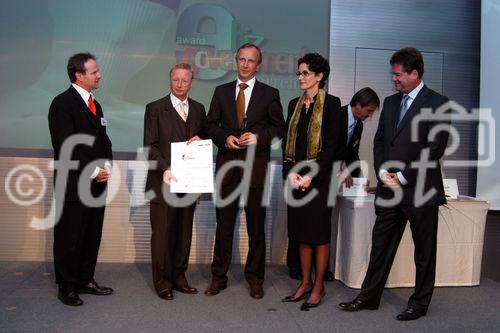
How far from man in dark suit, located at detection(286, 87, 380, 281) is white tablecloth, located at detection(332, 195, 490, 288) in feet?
0.82

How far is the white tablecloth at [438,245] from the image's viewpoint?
4.12 m

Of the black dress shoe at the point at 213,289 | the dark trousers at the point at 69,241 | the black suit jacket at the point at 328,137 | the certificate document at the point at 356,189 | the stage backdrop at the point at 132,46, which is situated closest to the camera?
the black suit jacket at the point at 328,137

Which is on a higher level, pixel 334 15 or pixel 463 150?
pixel 334 15

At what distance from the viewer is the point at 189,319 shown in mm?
3344

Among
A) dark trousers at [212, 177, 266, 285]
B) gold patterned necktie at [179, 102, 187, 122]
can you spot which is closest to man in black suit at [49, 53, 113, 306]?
gold patterned necktie at [179, 102, 187, 122]

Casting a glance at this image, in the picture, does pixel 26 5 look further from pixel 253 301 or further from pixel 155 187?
pixel 253 301

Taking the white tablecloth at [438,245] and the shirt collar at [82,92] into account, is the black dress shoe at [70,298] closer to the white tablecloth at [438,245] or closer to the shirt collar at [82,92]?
the shirt collar at [82,92]

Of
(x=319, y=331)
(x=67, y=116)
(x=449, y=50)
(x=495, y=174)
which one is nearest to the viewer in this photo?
(x=319, y=331)

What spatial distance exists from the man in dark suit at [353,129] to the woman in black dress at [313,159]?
729 millimetres

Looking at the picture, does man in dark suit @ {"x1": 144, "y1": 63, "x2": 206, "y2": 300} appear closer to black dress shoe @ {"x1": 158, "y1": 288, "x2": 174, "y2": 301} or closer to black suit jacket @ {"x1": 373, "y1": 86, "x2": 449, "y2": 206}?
black dress shoe @ {"x1": 158, "y1": 288, "x2": 174, "y2": 301}

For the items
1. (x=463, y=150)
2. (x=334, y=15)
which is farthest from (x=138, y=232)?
(x=463, y=150)

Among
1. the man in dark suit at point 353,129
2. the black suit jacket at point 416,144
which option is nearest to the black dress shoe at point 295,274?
the man in dark suit at point 353,129

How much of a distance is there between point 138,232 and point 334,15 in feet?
8.81

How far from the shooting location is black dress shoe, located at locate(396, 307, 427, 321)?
3439mm
